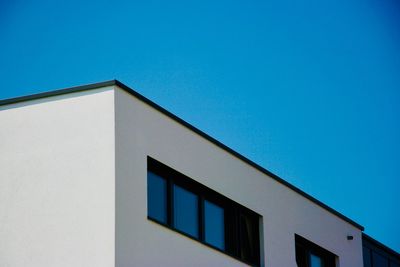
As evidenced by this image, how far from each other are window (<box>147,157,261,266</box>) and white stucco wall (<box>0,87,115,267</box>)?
1491 millimetres

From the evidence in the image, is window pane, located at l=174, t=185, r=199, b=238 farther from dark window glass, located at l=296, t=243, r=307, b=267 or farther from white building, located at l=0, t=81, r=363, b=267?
dark window glass, located at l=296, t=243, r=307, b=267

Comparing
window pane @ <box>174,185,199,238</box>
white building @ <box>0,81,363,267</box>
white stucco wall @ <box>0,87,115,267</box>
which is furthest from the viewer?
window pane @ <box>174,185,199,238</box>

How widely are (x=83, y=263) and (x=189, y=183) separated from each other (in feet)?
13.5

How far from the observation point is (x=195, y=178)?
2205 cm

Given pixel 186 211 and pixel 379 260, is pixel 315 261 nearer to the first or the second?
pixel 379 260

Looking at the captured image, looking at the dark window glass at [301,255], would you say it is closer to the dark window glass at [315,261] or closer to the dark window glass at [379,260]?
the dark window glass at [315,261]

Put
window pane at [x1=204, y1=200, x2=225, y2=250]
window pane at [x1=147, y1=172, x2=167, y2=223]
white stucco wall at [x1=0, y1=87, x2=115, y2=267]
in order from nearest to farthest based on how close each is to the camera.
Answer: white stucco wall at [x1=0, y1=87, x2=115, y2=267] < window pane at [x1=147, y1=172, x2=167, y2=223] < window pane at [x1=204, y1=200, x2=225, y2=250]

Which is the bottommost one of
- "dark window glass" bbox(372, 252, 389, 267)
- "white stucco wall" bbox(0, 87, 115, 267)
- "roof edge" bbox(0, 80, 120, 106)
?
"white stucco wall" bbox(0, 87, 115, 267)

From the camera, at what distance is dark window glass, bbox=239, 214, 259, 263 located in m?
24.0

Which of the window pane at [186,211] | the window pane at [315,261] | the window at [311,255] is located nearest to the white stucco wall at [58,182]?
the window pane at [186,211]

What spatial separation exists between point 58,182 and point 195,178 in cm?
343

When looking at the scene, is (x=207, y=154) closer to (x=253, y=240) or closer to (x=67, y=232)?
(x=253, y=240)

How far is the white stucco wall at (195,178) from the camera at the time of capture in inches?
770

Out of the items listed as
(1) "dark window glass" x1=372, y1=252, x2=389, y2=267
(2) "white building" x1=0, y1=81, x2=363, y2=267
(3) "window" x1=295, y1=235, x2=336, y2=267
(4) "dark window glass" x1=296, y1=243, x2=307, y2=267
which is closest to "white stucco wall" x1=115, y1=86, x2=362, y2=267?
(2) "white building" x1=0, y1=81, x2=363, y2=267
